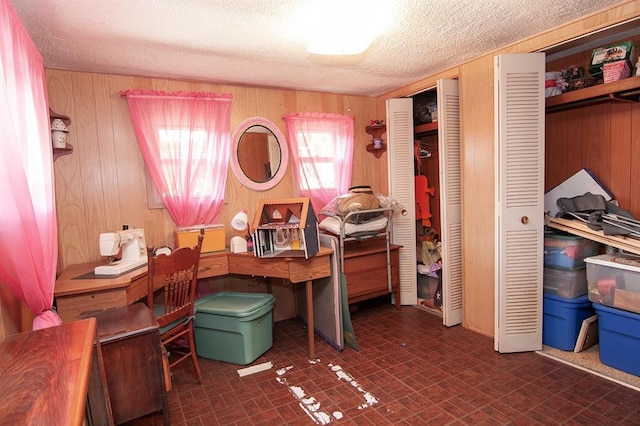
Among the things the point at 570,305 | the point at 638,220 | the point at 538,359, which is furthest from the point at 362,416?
the point at 638,220

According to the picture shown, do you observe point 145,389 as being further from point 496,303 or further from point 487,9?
point 487,9

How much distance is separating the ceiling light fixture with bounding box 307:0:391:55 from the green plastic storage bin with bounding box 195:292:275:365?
1850mm

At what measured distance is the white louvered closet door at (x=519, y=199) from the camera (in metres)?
2.42

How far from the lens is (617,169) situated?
2.50 metres

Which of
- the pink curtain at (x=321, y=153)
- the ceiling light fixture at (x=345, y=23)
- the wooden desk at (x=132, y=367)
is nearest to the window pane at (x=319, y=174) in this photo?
the pink curtain at (x=321, y=153)

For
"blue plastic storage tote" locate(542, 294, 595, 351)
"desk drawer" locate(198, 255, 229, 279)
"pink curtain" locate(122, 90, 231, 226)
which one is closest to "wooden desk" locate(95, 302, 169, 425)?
"desk drawer" locate(198, 255, 229, 279)

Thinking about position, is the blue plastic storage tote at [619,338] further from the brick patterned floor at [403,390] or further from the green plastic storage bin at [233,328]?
the green plastic storage bin at [233,328]

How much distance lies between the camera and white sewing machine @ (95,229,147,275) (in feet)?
7.17

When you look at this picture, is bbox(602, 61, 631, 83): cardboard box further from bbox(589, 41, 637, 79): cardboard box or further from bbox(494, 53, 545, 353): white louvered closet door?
bbox(494, 53, 545, 353): white louvered closet door

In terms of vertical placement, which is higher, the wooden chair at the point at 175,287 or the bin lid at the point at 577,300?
the wooden chair at the point at 175,287

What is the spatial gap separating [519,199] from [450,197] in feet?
2.13

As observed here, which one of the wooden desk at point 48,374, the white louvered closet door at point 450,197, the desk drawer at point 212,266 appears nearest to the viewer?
the wooden desk at point 48,374

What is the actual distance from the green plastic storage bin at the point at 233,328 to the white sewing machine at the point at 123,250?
0.59 metres

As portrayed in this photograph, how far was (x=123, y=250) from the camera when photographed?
2.40 m
